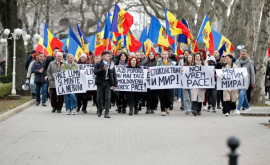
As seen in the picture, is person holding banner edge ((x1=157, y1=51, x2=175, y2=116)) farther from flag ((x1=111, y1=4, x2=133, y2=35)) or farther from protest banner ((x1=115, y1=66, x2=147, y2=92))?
flag ((x1=111, y1=4, x2=133, y2=35))

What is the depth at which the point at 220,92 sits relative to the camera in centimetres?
1733

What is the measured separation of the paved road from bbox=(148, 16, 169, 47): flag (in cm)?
471

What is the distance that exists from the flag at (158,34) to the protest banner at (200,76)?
3.40 metres

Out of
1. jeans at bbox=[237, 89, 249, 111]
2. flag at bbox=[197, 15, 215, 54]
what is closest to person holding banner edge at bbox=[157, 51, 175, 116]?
jeans at bbox=[237, 89, 249, 111]

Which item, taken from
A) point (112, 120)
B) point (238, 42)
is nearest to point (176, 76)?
point (112, 120)

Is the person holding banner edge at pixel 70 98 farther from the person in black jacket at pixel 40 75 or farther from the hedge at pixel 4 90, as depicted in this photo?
the hedge at pixel 4 90

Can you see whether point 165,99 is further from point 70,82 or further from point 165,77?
point 70,82

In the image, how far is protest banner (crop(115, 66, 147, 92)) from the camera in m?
16.1

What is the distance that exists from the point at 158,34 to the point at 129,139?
954 centimetres

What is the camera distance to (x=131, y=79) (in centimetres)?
1619

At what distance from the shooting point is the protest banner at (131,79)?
1606 cm

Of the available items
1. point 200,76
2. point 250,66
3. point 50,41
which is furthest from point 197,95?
point 50,41

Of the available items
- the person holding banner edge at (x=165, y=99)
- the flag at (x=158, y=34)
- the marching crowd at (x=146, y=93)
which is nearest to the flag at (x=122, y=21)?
the flag at (x=158, y=34)

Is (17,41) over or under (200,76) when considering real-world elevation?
over
